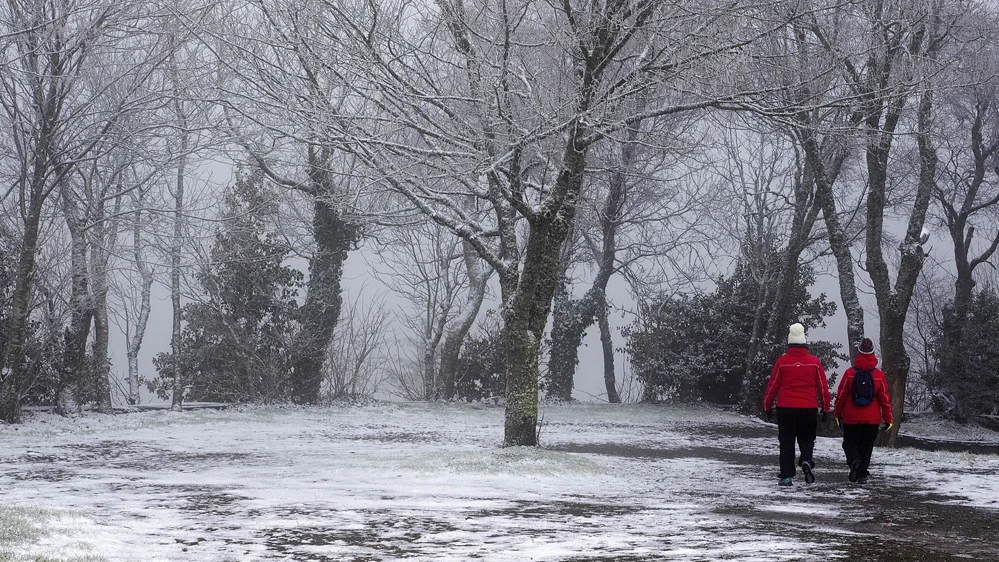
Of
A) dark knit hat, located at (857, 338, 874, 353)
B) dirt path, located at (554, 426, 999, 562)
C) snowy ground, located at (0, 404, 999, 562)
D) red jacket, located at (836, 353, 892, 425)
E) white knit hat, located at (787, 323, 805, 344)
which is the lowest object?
dirt path, located at (554, 426, 999, 562)

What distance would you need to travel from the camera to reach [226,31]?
15453 millimetres

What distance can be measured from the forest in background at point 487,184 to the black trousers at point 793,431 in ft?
12.2

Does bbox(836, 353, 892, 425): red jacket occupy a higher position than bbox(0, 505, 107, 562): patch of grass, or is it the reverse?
bbox(836, 353, 892, 425): red jacket

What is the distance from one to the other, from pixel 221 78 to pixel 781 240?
16.6 metres

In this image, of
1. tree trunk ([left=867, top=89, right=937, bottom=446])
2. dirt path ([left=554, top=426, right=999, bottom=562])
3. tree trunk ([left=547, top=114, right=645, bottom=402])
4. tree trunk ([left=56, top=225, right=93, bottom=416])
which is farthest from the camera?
tree trunk ([left=547, top=114, right=645, bottom=402])

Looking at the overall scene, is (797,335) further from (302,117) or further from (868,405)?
(302,117)

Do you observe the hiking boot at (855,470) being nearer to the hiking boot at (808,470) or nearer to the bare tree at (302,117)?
the hiking boot at (808,470)

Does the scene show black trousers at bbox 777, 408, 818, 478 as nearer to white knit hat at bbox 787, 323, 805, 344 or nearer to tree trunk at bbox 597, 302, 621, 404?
white knit hat at bbox 787, 323, 805, 344

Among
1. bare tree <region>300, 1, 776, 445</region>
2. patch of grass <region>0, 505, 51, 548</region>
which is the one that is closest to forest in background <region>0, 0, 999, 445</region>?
bare tree <region>300, 1, 776, 445</region>

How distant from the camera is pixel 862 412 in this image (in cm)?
1103

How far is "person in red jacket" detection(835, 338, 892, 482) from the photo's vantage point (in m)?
11.0

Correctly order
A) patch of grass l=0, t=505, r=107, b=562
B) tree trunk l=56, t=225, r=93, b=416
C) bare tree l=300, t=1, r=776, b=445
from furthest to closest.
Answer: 1. tree trunk l=56, t=225, r=93, b=416
2. bare tree l=300, t=1, r=776, b=445
3. patch of grass l=0, t=505, r=107, b=562

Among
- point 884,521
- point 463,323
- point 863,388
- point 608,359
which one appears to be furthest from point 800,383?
point 608,359

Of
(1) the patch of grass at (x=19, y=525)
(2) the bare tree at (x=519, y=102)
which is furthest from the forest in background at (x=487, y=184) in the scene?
(1) the patch of grass at (x=19, y=525)
